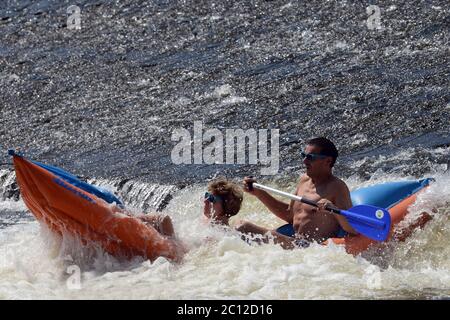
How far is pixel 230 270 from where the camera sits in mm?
8141

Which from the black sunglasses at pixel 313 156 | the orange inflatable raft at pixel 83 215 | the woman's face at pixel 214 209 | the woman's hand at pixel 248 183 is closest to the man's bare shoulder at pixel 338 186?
the black sunglasses at pixel 313 156

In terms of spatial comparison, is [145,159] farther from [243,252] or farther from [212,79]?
[243,252]

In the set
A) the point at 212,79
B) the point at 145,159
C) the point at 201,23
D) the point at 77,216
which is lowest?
the point at 77,216

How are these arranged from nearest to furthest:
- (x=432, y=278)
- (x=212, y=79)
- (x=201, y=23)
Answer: (x=432, y=278)
(x=212, y=79)
(x=201, y=23)

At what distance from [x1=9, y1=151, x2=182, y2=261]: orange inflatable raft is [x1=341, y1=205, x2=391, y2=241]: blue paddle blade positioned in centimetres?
135

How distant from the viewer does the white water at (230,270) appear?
7750 millimetres

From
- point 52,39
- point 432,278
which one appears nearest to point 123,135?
point 52,39

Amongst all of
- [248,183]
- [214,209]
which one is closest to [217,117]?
[248,183]

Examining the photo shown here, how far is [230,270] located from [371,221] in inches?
44.0

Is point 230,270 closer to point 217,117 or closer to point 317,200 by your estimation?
point 317,200

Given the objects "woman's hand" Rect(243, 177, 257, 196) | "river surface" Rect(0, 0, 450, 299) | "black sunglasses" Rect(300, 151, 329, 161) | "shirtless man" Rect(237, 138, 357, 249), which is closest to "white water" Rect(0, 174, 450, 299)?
"river surface" Rect(0, 0, 450, 299)

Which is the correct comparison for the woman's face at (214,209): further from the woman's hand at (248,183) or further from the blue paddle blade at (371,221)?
the blue paddle blade at (371,221)

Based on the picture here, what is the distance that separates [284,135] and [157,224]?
3.85 meters

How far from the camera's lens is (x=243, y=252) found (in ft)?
27.8
